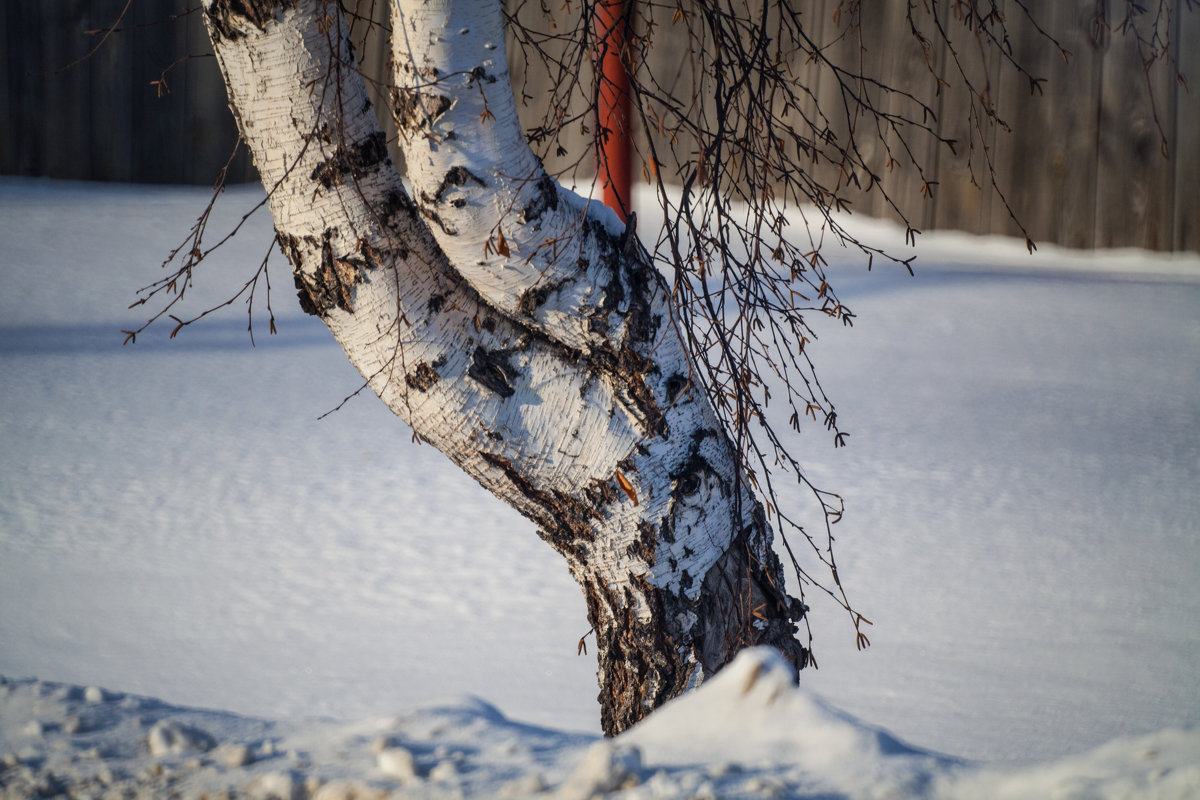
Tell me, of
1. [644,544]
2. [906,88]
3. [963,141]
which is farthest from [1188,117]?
[644,544]

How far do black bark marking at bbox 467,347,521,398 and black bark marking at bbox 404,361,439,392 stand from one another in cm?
6

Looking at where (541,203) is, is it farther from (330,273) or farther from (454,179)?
(330,273)

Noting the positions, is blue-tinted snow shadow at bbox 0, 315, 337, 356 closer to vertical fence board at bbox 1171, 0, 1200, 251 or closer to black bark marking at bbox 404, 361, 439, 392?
black bark marking at bbox 404, 361, 439, 392

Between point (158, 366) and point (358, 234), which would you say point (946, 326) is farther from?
point (358, 234)

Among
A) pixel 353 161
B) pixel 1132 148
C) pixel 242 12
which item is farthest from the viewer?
pixel 1132 148

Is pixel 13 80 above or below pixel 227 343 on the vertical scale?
above

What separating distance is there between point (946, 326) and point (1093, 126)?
6.78ft

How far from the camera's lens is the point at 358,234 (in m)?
1.72

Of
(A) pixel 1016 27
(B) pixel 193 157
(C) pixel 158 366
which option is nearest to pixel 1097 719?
(C) pixel 158 366

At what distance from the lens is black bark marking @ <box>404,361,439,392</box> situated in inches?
69.2

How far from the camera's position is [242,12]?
161cm

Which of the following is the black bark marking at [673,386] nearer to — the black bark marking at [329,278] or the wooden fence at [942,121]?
the black bark marking at [329,278]

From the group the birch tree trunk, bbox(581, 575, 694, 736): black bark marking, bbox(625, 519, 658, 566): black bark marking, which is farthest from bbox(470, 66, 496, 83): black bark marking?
bbox(581, 575, 694, 736): black bark marking

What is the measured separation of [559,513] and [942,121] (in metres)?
6.05
